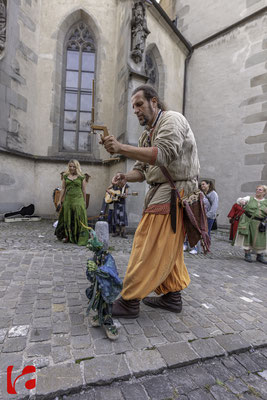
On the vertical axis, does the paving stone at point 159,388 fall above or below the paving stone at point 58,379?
below

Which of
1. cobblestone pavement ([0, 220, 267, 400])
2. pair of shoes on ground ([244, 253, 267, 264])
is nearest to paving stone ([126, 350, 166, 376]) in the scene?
cobblestone pavement ([0, 220, 267, 400])

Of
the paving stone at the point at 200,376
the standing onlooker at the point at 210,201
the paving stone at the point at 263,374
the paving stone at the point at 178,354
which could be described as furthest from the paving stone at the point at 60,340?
the standing onlooker at the point at 210,201

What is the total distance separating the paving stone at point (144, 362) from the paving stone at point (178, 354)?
5 cm

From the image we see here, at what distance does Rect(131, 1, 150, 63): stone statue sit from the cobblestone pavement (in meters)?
7.17

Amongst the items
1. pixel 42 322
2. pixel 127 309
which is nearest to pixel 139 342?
pixel 127 309

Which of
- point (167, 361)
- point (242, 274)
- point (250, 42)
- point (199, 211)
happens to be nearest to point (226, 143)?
point (250, 42)

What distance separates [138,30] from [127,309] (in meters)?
8.21

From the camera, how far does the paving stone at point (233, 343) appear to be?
182 cm

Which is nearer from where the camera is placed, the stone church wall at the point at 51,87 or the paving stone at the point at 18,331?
the paving stone at the point at 18,331

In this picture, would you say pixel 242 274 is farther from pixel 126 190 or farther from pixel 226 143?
pixel 226 143

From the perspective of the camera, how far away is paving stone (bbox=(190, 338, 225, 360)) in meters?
1.73

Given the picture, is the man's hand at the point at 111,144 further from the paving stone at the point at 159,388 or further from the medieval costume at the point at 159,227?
the paving stone at the point at 159,388

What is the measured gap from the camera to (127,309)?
2.14m

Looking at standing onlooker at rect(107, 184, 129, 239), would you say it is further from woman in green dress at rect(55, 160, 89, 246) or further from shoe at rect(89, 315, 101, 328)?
shoe at rect(89, 315, 101, 328)
